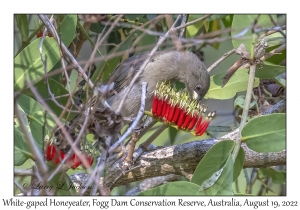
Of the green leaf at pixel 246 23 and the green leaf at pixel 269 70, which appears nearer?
the green leaf at pixel 246 23

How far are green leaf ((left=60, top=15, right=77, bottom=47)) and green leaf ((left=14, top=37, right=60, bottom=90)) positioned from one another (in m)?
0.15

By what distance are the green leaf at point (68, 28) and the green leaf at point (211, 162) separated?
1070 mm

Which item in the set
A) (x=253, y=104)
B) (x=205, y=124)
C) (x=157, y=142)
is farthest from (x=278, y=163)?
(x=157, y=142)

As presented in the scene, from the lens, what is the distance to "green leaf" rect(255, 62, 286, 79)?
2.85 m

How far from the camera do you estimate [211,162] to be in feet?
7.37

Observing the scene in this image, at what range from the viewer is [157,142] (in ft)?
13.9

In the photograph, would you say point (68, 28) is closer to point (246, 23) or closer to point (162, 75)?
point (246, 23)

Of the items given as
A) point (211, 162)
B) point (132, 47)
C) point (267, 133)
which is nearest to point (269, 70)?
point (267, 133)

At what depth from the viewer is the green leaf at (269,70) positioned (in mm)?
2847

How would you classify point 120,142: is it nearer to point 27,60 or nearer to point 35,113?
point 35,113

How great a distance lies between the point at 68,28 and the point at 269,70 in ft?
4.12

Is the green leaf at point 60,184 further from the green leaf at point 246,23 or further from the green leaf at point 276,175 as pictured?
the green leaf at point 276,175

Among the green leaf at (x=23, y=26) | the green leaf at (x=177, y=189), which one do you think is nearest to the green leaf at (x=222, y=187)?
the green leaf at (x=177, y=189)
